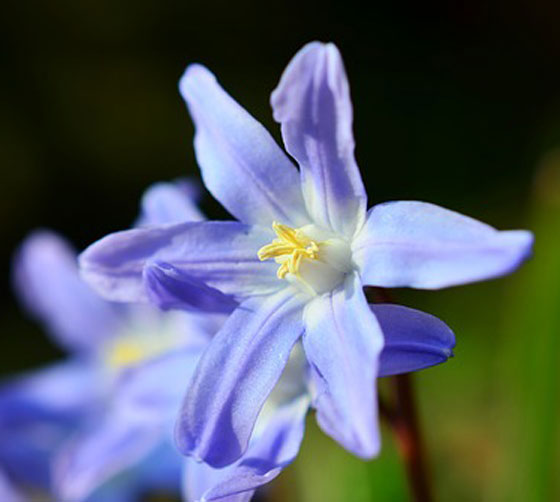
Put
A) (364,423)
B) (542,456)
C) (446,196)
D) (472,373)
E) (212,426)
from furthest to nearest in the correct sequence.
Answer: (446,196), (472,373), (542,456), (212,426), (364,423)

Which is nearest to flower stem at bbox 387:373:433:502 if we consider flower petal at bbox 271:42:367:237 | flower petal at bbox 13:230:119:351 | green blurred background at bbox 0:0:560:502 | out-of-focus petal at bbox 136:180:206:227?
flower petal at bbox 271:42:367:237

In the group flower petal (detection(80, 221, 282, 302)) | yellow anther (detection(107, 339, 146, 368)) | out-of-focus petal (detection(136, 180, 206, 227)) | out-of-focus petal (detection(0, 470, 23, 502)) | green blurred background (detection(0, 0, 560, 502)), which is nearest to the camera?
flower petal (detection(80, 221, 282, 302))

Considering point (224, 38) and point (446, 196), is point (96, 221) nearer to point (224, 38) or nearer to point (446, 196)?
point (224, 38)

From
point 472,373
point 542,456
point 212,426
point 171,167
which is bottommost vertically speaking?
point 472,373

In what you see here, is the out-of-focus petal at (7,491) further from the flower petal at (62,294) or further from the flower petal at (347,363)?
the flower petal at (347,363)

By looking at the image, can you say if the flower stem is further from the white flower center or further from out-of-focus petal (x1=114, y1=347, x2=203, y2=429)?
out-of-focus petal (x1=114, y1=347, x2=203, y2=429)

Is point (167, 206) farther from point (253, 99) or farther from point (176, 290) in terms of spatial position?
point (253, 99)

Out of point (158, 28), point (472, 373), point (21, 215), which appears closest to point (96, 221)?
point (21, 215)

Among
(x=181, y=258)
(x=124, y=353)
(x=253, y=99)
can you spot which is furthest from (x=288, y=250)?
(x=253, y=99)
